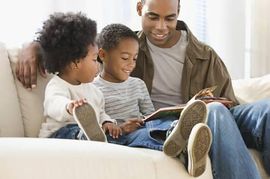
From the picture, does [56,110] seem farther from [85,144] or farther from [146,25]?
[146,25]

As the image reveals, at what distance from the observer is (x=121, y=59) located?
1730 mm

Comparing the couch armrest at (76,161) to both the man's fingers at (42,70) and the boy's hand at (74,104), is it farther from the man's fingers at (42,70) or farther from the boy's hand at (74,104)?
the man's fingers at (42,70)

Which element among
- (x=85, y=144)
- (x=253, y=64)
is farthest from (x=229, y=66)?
(x=85, y=144)

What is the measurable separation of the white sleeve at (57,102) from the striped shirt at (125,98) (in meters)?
0.22

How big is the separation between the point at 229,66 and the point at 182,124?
1618mm

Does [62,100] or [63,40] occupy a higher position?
[63,40]

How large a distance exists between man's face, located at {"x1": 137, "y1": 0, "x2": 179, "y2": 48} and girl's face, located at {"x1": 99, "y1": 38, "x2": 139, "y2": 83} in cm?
25

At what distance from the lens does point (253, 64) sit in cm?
288

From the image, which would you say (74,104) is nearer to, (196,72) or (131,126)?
(131,126)

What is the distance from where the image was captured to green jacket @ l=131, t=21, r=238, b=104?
6.46ft

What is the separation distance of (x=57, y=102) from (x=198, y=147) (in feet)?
1.55

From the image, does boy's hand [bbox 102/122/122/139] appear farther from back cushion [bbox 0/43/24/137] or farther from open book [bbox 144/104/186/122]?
back cushion [bbox 0/43/24/137]

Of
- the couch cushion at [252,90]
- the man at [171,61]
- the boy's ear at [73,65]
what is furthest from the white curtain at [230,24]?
the boy's ear at [73,65]

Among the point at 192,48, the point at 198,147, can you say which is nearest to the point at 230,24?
the point at 192,48
